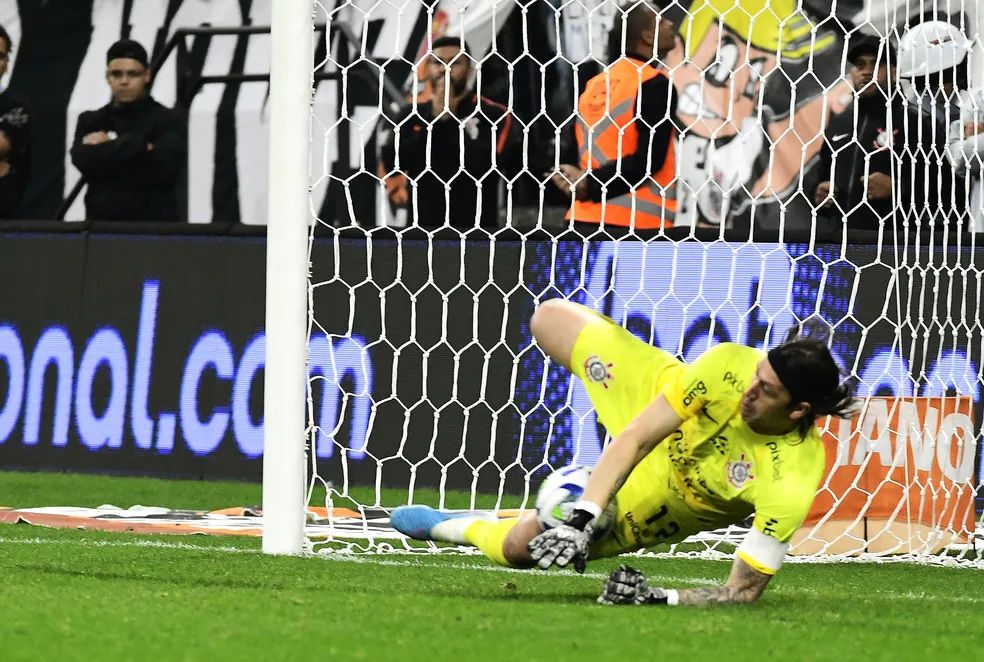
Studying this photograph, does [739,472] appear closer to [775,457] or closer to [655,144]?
[775,457]

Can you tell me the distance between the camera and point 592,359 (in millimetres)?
4059

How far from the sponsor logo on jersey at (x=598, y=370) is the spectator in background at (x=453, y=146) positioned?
2251 mm

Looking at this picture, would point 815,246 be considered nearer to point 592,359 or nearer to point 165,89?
point 592,359

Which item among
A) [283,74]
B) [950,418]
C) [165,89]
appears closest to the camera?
[283,74]

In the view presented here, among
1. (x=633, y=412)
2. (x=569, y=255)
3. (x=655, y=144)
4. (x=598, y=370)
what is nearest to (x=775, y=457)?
(x=633, y=412)

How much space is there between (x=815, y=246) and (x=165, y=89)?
3.81 m

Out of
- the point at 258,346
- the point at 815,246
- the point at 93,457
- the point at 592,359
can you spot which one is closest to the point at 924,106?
the point at 815,246

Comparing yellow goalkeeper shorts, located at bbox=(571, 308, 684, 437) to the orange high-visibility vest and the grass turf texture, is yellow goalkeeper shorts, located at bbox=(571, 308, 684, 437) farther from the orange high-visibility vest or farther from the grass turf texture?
the orange high-visibility vest

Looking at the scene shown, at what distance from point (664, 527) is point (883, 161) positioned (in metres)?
2.56

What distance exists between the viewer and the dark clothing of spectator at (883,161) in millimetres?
5699

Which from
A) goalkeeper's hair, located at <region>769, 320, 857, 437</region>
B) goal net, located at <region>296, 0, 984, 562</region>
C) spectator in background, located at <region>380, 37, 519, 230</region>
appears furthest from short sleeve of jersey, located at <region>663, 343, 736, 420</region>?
spectator in background, located at <region>380, 37, 519, 230</region>

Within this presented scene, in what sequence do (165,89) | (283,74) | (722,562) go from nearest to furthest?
1. (283,74)
2. (722,562)
3. (165,89)

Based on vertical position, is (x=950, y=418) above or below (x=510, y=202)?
below

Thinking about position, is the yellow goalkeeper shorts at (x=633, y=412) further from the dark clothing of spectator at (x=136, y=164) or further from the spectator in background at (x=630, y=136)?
the dark clothing of spectator at (x=136, y=164)
